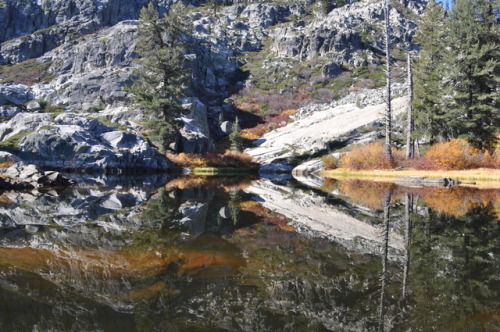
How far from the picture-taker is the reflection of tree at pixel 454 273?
10.4 feet

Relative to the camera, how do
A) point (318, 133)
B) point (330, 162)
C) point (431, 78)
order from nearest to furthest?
point (431, 78)
point (330, 162)
point (318, 133)

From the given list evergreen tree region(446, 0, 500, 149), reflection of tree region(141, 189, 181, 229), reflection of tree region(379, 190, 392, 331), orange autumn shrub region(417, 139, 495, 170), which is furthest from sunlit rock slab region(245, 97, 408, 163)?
reflection of tree region(379, 190, 392, 331)

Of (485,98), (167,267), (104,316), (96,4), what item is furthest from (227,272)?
(96,4)

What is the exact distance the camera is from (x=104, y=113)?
143 feet

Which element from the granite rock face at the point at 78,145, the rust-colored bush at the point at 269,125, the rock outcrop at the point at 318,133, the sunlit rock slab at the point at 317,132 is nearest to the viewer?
the granite rock face at the point at 78,145

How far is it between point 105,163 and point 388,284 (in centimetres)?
3149

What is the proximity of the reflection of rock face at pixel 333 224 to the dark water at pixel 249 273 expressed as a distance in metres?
0.05

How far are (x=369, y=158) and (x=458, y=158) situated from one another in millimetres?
6807

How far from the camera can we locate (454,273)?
438 cm

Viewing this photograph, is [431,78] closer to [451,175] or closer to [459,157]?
[459,157]

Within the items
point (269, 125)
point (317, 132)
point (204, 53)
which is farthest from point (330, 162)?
point (204, 53)

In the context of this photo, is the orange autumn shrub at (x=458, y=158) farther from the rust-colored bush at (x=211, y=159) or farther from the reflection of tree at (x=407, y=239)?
the rust-colored bush at (x=211, y=159)

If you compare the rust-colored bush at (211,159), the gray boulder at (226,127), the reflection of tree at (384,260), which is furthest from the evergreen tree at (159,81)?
the reflection of tree at (384,260)

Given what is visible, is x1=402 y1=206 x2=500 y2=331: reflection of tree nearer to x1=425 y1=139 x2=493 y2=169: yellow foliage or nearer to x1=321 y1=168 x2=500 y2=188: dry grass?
x1=321 y1=168 x2=500 y2=188: dry grass
